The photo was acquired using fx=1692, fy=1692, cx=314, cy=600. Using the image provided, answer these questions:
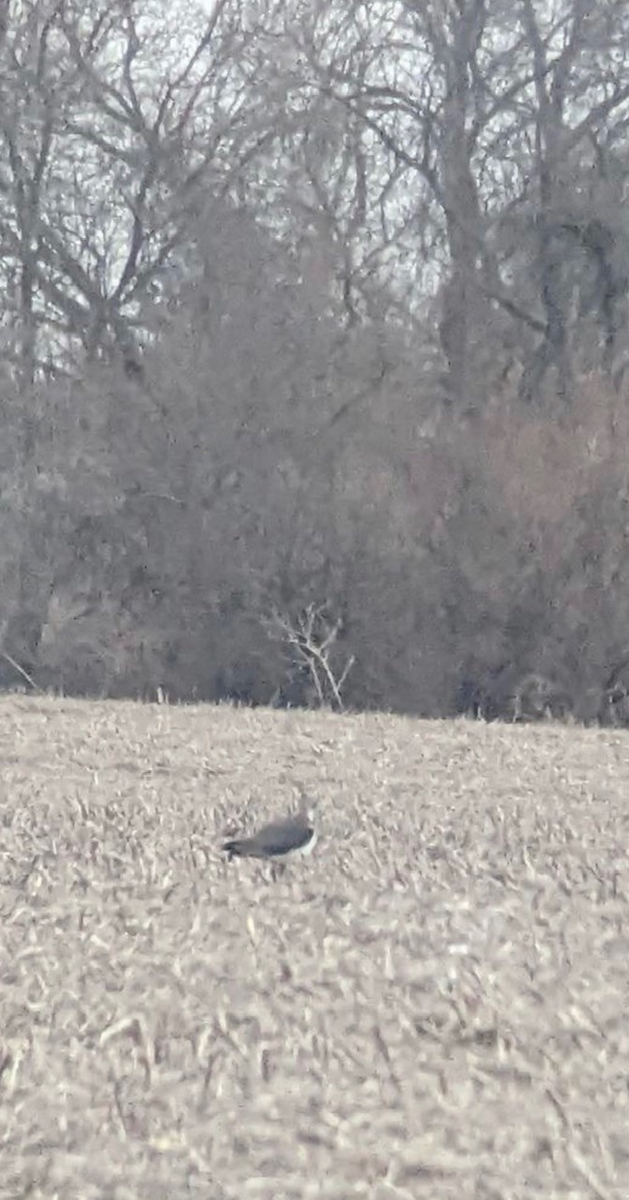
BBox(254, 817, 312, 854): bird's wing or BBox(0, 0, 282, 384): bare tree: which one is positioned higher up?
BBox(0, 0, 282, 384): bare tree

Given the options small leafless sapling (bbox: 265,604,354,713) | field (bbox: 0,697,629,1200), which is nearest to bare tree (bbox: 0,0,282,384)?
small leafless sapling (bbox: 265,604,354,713)

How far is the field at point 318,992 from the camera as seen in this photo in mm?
3822

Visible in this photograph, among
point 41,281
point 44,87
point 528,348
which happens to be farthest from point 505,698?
point 44,87

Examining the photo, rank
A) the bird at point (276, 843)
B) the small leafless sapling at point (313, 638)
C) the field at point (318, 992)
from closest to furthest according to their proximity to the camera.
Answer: the field at point (318, 992) < the bird at point (276, 843) < the small leafless sapling at point (313, 638)

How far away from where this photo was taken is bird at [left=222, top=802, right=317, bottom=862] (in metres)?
6.18

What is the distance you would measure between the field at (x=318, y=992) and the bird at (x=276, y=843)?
7 centimetres

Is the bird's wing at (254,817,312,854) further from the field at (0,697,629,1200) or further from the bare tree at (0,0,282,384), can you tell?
the bare tree at (0,0,282,384)

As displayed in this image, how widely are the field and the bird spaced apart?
2.8 inches

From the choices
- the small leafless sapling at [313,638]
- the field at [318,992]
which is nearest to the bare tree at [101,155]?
the small leafless sapling at [313,638]

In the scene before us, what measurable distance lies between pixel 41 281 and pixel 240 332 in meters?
3.23

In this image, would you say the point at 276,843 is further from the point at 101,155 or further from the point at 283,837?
the point at 101,155

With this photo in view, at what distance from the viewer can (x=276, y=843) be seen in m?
6.23

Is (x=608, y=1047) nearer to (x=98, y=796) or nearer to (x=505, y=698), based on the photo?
(x=98, y=796)

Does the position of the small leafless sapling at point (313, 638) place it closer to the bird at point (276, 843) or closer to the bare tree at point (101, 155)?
the bare tree at point (101, 155)
